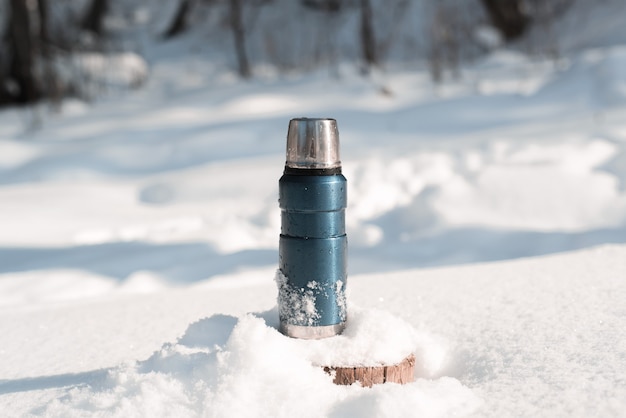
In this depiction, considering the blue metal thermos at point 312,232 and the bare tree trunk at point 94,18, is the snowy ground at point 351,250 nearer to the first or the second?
the blue metal thermos at point 312,232

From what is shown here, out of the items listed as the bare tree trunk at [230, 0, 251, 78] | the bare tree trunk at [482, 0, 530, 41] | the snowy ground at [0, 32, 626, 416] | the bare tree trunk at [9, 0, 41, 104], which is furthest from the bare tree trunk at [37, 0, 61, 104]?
the bare tree trunk at [482, 0, 530, 41]

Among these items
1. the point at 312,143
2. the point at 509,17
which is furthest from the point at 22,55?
the point at 312,143

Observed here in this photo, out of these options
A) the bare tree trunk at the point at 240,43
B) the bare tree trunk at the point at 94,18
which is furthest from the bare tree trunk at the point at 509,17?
the bare tree trunk at the point at 94,18

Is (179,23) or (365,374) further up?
(179,23)

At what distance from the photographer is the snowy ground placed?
118 cm

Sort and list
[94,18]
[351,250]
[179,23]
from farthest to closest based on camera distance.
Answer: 1. [179,23]
2. [94,18]
3. [351,250]

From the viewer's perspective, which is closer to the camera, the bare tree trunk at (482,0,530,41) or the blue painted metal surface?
the blue painted metal surface

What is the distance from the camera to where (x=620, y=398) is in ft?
3.61

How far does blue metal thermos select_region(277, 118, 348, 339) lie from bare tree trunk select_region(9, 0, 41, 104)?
6.20m

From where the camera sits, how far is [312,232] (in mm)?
1264

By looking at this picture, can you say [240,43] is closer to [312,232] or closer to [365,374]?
[312,232]

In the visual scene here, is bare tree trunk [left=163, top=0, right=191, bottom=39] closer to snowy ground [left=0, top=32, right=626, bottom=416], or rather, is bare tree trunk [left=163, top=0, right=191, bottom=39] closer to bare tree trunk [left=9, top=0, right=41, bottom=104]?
bare tree trunk [left=9, top=0, right=41, bottom=104]

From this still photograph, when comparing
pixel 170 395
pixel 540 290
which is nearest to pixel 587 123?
pixel 540 290

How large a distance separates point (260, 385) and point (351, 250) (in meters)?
1.53
